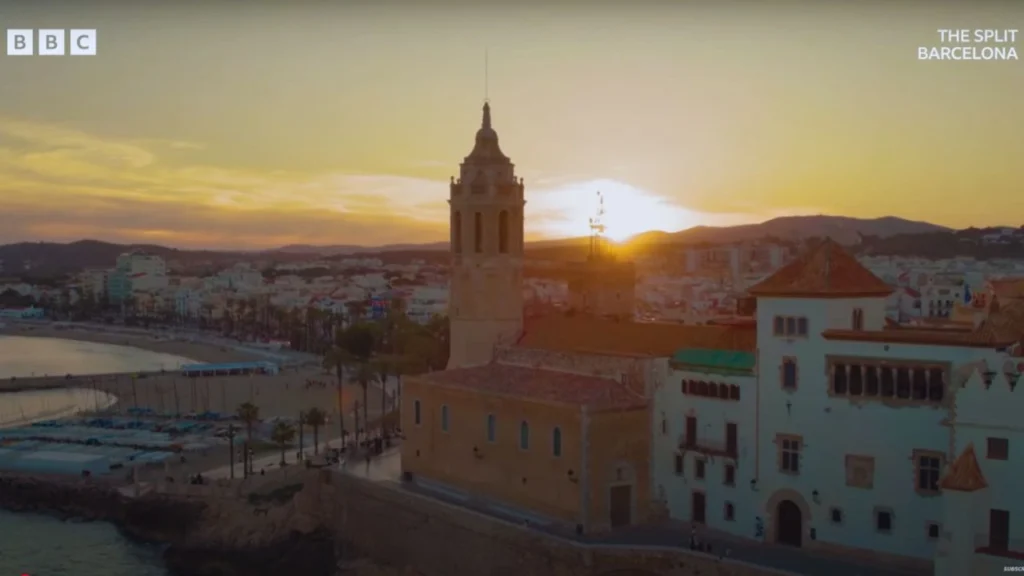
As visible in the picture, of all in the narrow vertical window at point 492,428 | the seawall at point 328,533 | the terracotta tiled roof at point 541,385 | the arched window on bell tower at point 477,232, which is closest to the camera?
the seawall at point 328,533

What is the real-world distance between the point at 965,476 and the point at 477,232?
30.1 feet

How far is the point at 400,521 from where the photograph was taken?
16719mm

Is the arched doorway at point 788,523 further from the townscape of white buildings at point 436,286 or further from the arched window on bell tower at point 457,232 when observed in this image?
the arched window on bell tower at point 457,232


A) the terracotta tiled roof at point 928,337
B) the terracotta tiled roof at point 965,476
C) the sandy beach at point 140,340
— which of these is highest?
the terracotta tiled roof at point 928,337

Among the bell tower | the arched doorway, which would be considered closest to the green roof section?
the arched doorway

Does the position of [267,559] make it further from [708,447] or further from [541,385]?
[708,447]

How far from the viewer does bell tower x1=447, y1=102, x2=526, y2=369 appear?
18219mm

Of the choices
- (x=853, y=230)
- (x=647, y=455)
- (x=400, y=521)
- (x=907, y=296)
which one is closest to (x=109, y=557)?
(x=400, y=521)

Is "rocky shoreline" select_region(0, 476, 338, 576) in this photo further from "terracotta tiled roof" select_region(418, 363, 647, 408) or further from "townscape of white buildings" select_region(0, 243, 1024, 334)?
"townscape of white buildings" select_region(0, 243, 1024, 334)

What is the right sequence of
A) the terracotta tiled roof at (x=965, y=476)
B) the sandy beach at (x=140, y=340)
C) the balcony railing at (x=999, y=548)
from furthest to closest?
the sandy beach at (x=140, y=340)
the terracotta tiled roof at (x=965, y=476)
the balcony railing at (x=999, y=548)

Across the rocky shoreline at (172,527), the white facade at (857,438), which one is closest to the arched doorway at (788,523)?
the white facade at (857,438)

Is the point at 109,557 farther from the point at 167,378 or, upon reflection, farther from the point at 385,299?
the point at 385,299

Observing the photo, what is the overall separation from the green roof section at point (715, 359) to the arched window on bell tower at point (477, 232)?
472cm

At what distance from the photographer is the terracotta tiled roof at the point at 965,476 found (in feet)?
36.3
